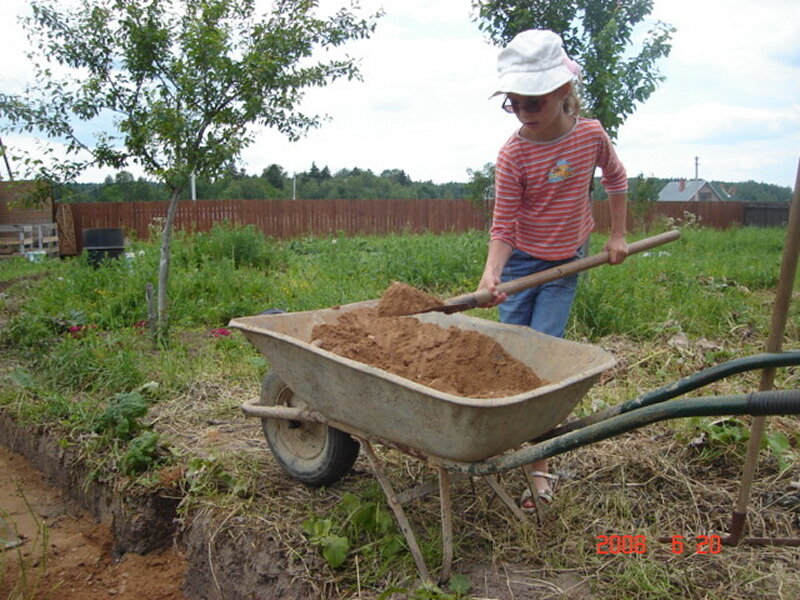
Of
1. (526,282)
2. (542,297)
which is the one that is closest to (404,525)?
(526,282)

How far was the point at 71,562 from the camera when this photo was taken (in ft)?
10.7

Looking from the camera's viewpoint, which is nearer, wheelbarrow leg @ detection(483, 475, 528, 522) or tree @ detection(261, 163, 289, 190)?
wheelbarrow leg @ detection(483, 475, 528, 522)

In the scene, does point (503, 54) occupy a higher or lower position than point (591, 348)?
higher

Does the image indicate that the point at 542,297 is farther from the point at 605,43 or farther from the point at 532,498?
the point at 605,43

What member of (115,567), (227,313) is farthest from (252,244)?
(115,567)

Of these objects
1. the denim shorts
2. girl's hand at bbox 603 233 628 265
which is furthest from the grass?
girl's hand at bbox 603 233 628 265

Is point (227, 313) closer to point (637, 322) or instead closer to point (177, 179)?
point (177, 179)

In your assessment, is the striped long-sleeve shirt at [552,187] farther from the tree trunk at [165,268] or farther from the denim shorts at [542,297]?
the tree trunk at [165,268]

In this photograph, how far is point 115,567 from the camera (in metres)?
3.27

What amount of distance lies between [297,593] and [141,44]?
4537 millimetres

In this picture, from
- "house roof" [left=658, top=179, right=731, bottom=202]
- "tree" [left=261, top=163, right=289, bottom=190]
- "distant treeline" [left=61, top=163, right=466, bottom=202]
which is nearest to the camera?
"distant treeline" [left=61, top=163, right=466, bottom=202]
